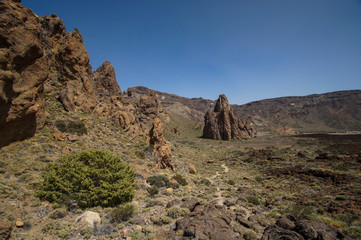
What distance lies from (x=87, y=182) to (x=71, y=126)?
31.8ft

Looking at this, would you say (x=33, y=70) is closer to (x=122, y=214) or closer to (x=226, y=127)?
(x=122, y=214)

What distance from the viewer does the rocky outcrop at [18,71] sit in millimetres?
10312

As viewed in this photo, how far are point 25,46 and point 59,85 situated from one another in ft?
34.5

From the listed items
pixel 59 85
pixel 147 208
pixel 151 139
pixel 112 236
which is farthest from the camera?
pixel 151 139

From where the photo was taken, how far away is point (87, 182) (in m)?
10.2

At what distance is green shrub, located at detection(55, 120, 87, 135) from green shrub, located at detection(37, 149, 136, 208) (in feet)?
21.3

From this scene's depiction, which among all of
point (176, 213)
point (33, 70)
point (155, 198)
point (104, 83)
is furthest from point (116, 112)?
point (176, 213)

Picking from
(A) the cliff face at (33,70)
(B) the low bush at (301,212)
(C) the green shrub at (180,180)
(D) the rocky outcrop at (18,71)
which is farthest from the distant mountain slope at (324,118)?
(D) the rocky outcrop at (18,71)

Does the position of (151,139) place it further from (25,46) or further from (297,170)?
(297,170)

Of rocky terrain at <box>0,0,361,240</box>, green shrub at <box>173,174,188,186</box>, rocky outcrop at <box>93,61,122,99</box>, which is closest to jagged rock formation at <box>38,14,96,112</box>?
rocky terrain at <box>0,0,361,240</box>

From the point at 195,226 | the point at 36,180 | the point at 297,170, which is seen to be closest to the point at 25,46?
the point at 36,180

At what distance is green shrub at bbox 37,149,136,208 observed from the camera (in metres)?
9.91

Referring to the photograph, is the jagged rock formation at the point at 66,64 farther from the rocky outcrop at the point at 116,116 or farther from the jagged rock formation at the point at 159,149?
the jagged rock formation at the point at 159,149

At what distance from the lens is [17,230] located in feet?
23.6
